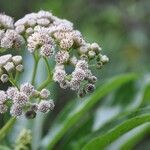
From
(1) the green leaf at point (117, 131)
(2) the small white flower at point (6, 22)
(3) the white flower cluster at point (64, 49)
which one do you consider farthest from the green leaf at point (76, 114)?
(2) the small white flower at point (6, 22)

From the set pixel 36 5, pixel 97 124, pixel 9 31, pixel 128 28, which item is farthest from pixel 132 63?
pixel 9 31

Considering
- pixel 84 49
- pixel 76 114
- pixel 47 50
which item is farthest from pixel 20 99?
pixel 76 114

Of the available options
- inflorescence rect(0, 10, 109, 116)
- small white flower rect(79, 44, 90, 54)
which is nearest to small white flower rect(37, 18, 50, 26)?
inflorescence rect(0, 10, 109, 116)

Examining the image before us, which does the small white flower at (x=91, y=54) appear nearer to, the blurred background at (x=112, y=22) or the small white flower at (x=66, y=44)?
the small white flower at (x=66, y=44)

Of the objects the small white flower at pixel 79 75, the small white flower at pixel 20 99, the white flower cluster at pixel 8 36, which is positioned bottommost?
the small white flower at pixel 20 99

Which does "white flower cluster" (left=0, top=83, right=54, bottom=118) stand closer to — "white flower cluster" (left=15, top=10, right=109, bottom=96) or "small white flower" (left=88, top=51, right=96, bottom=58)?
"white flower cluster" (left=15, top=10, right=109, bottom=96)

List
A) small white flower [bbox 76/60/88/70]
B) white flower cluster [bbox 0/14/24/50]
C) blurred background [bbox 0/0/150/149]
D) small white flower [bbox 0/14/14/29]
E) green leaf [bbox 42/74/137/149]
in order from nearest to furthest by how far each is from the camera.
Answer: small white flower [bbox 76/60/88/70] → white flower cluster [bbox 0/14/24/50] → small white flower [bbox 0/14/14/29] → green leaf [bbox 42/74/137/149] → blurred background [bbox 0/0/150/149]

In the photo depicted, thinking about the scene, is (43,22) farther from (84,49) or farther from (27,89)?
(27,89)
